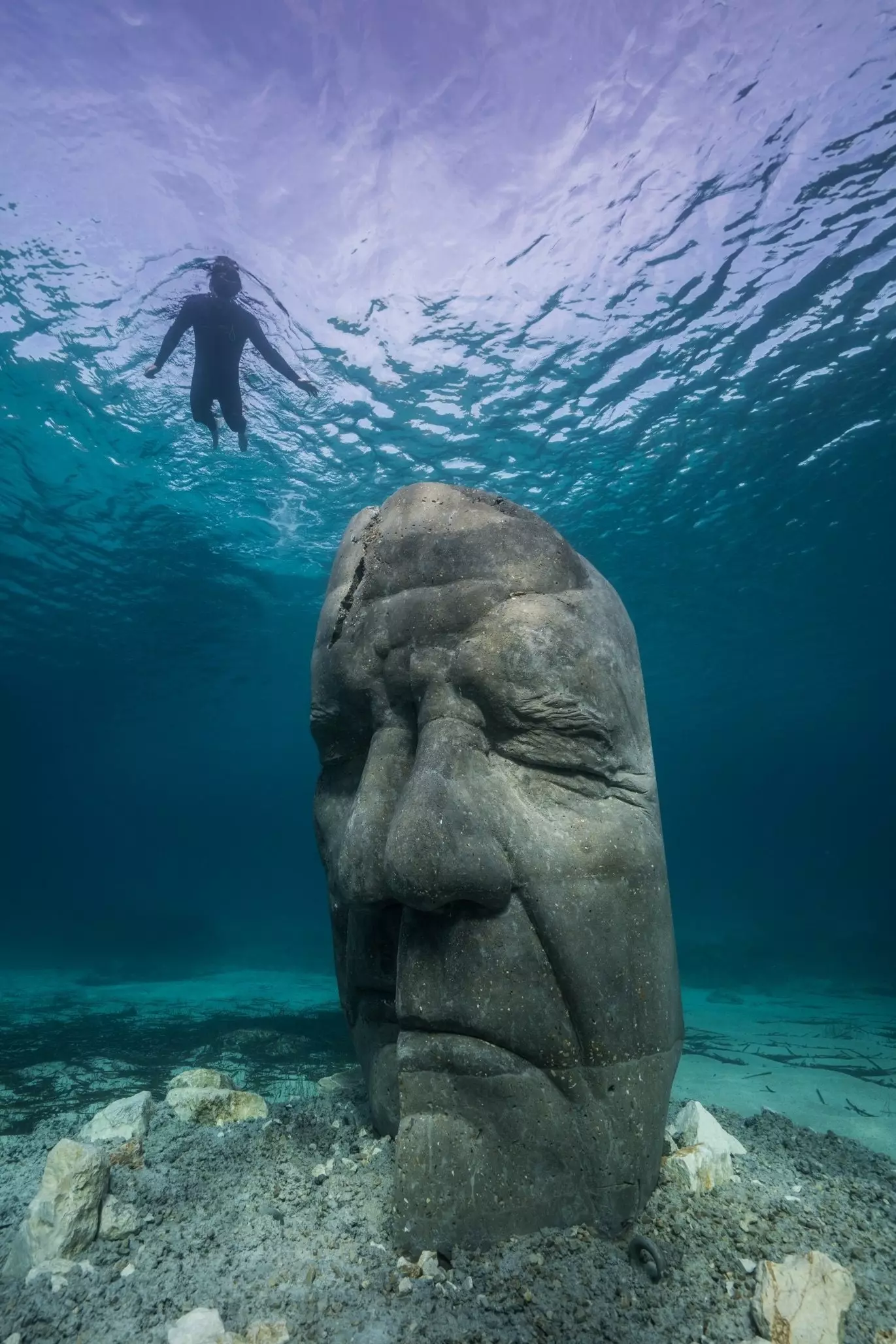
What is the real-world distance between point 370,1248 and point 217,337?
1238cm

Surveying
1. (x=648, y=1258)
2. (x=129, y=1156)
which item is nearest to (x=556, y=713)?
(x=648, y=1258)

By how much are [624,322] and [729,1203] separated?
12692 millimetres

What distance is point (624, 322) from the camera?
11727 mm

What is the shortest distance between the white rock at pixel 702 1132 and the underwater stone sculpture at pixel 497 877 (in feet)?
1.26

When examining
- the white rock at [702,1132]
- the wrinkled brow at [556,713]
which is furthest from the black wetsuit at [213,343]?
the white rock at [702,1132]

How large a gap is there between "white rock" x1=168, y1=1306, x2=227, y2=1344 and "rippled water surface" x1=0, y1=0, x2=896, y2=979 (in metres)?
11.3

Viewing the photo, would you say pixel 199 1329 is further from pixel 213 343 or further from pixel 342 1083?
pixel 213 343

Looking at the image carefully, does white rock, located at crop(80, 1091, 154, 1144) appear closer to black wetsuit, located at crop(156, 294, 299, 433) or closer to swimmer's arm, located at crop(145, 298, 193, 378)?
black wetsuit, located at crop(156, 294, 299, 433)

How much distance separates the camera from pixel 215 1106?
3943mm

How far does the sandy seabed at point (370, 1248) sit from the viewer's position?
1981 mm

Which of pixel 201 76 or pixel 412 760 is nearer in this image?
pixel 412 760

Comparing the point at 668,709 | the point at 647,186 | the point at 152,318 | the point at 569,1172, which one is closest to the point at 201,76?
the point at 152,318

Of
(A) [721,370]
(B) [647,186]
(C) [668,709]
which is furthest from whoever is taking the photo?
(C) [668,709]

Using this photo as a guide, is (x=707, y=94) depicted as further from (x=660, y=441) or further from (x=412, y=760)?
(x=412, y=760)
